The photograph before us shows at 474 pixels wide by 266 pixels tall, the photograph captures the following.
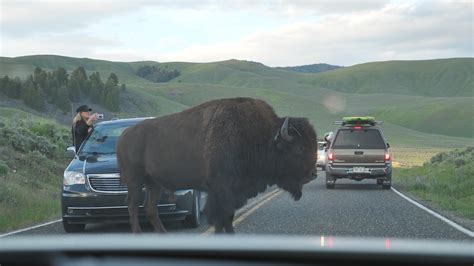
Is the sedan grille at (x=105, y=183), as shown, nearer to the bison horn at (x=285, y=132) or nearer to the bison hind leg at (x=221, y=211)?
the bison hind leg at (x=221, y=211)

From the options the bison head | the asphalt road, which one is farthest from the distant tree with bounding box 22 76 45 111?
the bison head

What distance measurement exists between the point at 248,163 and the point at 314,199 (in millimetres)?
8864

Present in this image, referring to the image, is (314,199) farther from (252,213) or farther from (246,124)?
(246,124)

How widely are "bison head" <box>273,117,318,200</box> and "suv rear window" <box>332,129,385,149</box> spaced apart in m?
12.8

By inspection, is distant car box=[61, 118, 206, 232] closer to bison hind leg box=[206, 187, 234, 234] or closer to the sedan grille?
the sedan grille

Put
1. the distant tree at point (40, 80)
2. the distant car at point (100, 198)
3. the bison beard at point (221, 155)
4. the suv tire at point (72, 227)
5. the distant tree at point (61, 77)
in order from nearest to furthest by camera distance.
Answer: the bison beard at point (221, 155)
the distant car at point (100, 198)
the suv tire at point (72, 227)
the distant tree at point (40, 80)
the distant tree at point (61, 77)

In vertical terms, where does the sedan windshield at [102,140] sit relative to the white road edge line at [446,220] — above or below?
above

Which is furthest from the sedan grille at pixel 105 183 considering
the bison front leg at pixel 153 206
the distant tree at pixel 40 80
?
the distant tree at pixel 40 80

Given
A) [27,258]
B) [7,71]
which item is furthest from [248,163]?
[7,71]

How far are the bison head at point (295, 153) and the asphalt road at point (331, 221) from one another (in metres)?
1.37

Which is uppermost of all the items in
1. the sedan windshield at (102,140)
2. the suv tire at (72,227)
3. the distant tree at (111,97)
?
the sedan windshield at (102,140)

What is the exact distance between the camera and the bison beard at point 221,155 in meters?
8.68

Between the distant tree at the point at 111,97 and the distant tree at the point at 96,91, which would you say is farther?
the distant tree at the point at 96,91

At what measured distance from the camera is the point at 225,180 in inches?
339
